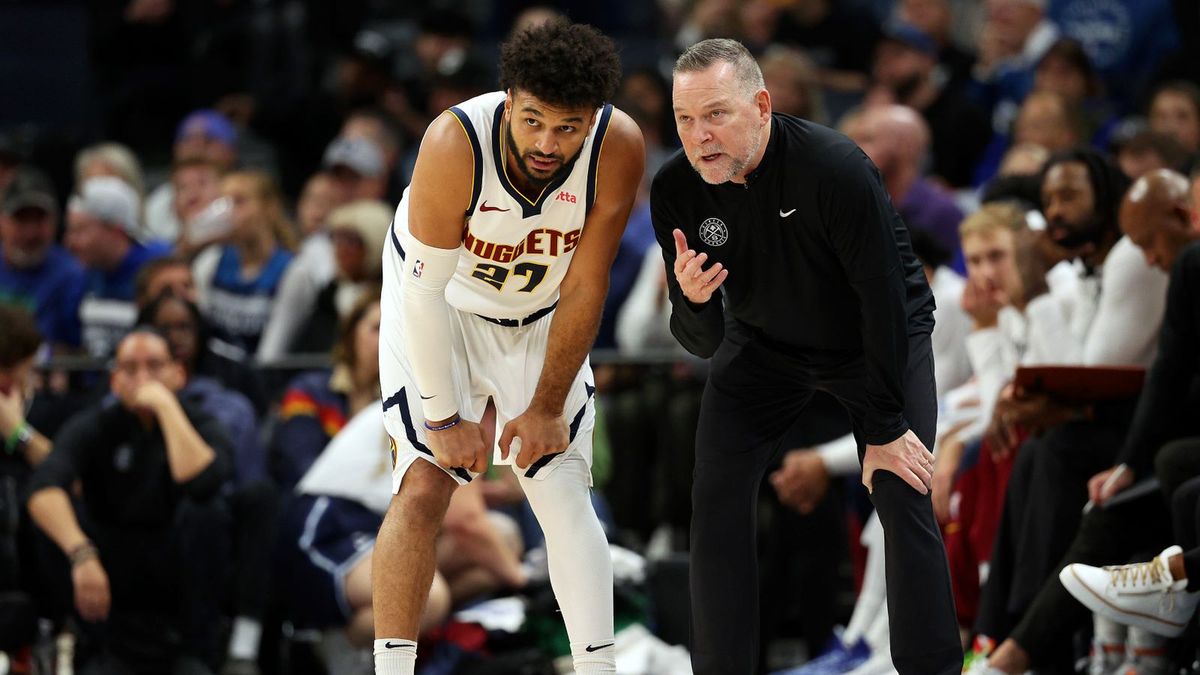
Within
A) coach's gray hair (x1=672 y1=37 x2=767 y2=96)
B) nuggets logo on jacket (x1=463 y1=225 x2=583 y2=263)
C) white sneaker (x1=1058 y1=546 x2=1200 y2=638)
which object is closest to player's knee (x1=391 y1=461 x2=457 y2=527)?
nuggets logo on jacket (x1=463 y1=225 x2=583 y2=263)

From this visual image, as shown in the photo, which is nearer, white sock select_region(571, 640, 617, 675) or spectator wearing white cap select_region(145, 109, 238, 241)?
white sock select_region(571, 640, 617, 675)

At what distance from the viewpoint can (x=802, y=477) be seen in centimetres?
661

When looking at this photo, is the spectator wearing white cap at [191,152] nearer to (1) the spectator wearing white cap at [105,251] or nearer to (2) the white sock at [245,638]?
(1) the spectator wearing white cap at [105,251]

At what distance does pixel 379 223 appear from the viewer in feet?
27.9

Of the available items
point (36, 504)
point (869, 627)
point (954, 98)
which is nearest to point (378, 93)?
point (954, 98)

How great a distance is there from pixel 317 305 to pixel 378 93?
2.90 metres

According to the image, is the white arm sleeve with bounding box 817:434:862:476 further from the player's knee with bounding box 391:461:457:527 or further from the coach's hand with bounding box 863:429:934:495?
the player's knee with bounding box 391:461:457:527

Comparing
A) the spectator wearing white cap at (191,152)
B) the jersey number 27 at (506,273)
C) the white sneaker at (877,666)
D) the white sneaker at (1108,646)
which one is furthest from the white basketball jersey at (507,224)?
the spectator wearing white cap at (191,152)

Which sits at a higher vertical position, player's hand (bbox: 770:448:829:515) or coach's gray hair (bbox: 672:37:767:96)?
coach's gray hair (bbox: 672:37:767:96)

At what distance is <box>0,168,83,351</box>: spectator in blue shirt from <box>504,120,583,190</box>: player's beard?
4.96 meters

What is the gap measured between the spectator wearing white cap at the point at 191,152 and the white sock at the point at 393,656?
6.03 metres

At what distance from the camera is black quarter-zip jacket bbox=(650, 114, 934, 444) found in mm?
4324

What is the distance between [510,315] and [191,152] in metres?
6.04

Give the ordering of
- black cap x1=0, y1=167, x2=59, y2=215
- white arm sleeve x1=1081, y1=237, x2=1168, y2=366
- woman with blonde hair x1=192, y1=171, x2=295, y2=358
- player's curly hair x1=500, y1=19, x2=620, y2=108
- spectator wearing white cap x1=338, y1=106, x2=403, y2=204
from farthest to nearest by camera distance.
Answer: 1. spectator wearing white cap x1=338, y1=106, x2=403, y2=204
2. black cap x1=0, y1=167, x2=59, y2=215
3. woman with blonde hair x1=192, y1=171, x2=295, y2=358
4. white arm sleeve x1=1081, y1=237, x2=1168, y2=366
5. player's curly hair x1=500, y1=19, x2=620, y2=108
